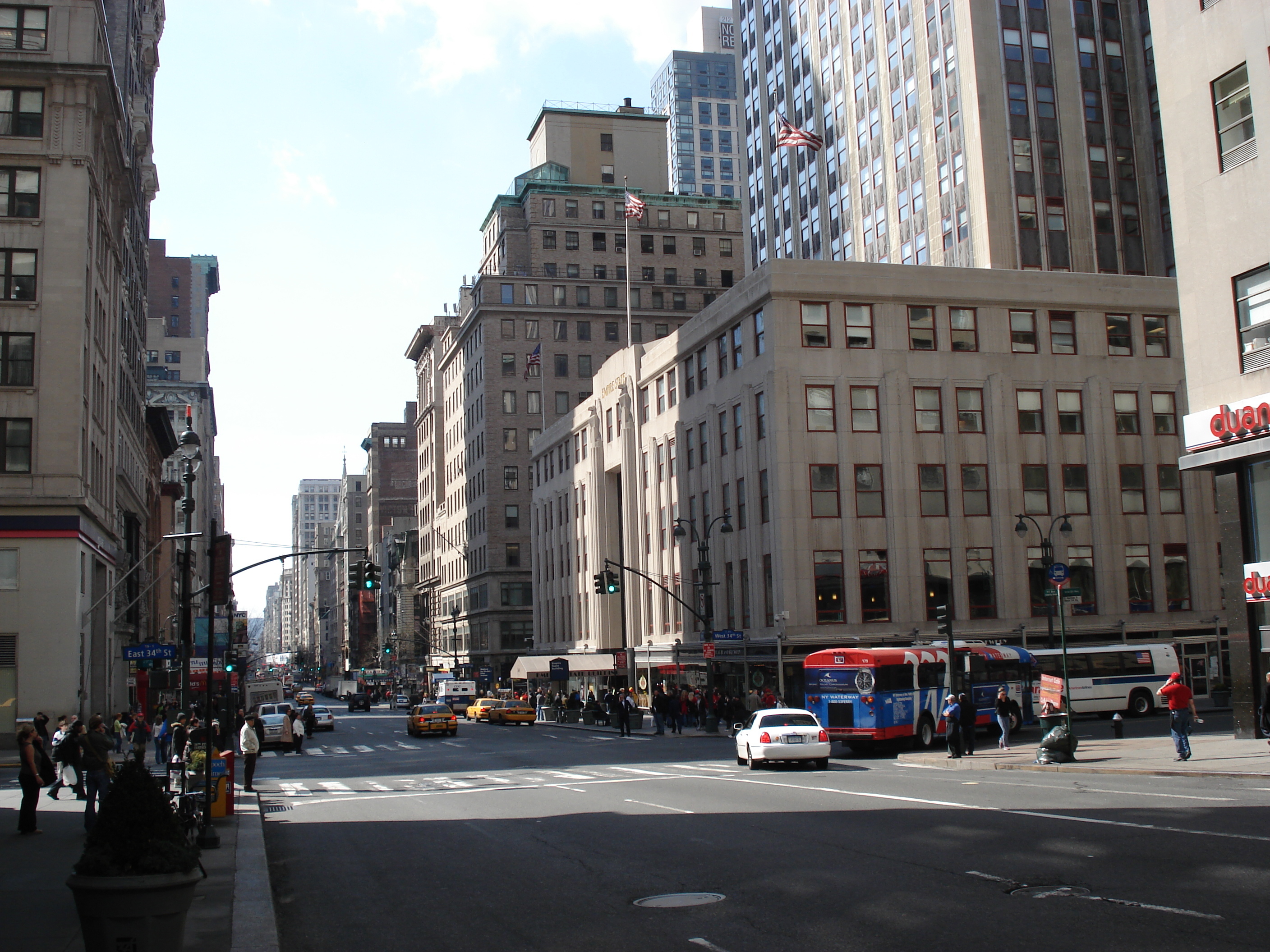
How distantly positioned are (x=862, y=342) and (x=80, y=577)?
34.1 metres

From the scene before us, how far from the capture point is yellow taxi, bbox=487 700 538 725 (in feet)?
216

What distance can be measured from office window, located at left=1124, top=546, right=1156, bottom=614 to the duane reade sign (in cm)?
2713

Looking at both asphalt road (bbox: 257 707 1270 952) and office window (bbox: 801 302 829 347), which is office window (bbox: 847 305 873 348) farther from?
asphalt road (bbox: 257 707 1270 952)

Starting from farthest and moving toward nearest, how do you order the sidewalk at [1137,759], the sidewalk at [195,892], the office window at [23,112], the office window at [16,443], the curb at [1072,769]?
the office window at [23,112]
the office window at [16,443]
the sidewalk at [1137,759]
the curb at [1072,769]
the sidewalk at [195,892]

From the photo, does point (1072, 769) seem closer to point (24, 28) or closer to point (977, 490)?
point (977, 490)

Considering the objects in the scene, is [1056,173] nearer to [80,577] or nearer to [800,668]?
[800,668]

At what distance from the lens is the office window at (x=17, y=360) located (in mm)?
43031

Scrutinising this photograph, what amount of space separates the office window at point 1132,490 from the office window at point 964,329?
9517 mm

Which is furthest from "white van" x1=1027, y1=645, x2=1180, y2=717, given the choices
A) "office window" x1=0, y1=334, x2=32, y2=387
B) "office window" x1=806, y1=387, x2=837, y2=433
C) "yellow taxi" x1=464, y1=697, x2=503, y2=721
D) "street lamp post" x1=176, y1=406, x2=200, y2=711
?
"office window" x1=0, y1=334, x2=32, y2=387

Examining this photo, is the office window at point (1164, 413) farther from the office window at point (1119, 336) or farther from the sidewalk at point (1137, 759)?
the sidewalk at point (1137, 759)

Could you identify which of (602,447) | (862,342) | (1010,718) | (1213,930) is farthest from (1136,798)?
(602,447)

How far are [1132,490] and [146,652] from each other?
4374 cm

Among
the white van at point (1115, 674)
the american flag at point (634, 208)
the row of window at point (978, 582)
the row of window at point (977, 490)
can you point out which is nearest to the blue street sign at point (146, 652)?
the row of window at point (978, 582)

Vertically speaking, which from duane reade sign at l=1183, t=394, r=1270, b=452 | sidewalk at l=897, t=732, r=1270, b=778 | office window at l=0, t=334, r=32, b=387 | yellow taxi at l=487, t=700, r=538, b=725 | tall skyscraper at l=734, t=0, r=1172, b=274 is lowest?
yellow taxi at l=487, t=700, r=538, b=725
